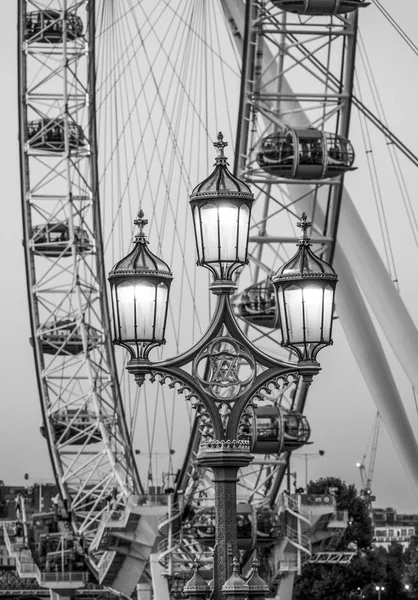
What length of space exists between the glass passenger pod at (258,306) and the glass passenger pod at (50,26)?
23041 mm

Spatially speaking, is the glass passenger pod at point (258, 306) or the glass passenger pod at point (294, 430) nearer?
the glass passenger pod at point (258, 306)

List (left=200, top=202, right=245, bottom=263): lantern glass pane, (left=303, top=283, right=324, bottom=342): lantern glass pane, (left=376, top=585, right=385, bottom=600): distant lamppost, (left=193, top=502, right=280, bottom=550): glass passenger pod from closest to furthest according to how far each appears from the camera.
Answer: (left=303, top=283, right=324, bottom=342): lantern glass pane → (left=200, top=202, right=245, bottom=263): lantern glass pane → (left=193, top=502, right=280, bottom=550): glass passenger pod → (left=376, top=585, right=385, bottom=600): distant lamppost

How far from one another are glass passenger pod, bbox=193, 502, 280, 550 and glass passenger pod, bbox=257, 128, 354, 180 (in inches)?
565

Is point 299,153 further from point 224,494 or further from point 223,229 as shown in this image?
point 224,494

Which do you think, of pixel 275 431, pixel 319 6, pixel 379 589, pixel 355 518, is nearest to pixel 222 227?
pixel 319 6

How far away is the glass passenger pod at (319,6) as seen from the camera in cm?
4366

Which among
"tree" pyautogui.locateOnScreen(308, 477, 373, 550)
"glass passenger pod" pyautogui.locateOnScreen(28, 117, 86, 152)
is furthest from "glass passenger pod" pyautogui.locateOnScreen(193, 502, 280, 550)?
"tree" pyautogui.locateOnScreen(308, 477, 373, 550)

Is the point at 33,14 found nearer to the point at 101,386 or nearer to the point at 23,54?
the point at 23,54

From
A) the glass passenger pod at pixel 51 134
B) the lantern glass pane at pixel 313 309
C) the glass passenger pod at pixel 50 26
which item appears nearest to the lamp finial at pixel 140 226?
the lantern glass pane at pixel 313 309

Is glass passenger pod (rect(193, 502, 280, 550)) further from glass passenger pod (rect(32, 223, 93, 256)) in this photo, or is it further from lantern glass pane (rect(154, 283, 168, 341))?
lantern glass pane (rect(154, 283, 168, 341))

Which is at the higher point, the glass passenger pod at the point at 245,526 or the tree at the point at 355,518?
the tree at the point at 355,518

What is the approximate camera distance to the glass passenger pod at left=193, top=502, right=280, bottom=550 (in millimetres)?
57594

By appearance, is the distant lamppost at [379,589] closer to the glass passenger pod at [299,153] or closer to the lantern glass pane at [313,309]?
the glass passenger pod at [299,153]

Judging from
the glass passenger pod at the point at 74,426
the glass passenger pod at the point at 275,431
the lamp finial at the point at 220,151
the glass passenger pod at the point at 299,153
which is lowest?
the lamp finial at the point at 220,151
